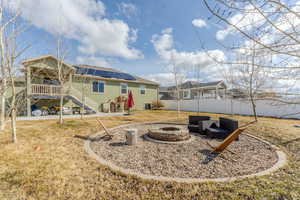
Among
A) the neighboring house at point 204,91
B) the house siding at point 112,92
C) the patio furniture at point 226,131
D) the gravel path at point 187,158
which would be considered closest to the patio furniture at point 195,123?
the patio furniture at point 226,131

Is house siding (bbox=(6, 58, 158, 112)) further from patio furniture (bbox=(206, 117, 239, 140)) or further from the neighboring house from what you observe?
patio furniture (bbox=(206, 117, 239, 140))

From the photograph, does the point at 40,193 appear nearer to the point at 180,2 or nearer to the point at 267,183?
the point at 267,183

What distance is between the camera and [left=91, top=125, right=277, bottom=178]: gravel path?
312 centimetres

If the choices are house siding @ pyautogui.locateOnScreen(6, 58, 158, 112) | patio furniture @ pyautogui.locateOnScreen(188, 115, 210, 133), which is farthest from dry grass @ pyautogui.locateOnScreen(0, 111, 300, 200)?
house siding @ pyautogui.locateOnScreen(6, 58, 158, 112)

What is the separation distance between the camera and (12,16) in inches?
178

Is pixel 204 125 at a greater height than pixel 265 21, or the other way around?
pixel 265 21

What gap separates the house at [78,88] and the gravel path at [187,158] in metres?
7.50

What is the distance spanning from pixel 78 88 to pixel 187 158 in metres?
14.9

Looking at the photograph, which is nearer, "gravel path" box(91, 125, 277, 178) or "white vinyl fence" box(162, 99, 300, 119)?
"gravel path" box(91, 125, 277, 178)

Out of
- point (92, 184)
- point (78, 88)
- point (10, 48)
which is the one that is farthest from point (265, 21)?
point (78, 88)

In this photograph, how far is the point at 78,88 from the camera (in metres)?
14.8

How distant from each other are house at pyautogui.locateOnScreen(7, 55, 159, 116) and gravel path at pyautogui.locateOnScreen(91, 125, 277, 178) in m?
7.50

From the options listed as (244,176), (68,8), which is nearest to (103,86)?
(68,8)

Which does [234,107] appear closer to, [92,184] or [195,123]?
[195,123]
